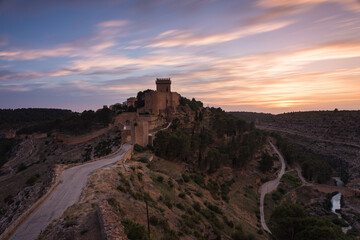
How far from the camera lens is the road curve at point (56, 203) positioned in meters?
9.30

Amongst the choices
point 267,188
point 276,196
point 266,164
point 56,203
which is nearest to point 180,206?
point 56,203

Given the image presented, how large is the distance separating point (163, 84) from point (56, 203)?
36.0 metres

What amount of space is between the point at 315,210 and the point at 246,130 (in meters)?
22.2

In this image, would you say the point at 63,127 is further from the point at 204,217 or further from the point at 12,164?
the point at 204,217

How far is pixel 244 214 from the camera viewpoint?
25562 mm

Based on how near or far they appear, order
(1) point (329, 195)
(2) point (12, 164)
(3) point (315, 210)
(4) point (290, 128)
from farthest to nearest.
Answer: (4) point (290, 128) < (2) point (12, 164) < (1) point (329, 195) < (3) point (315, 210)

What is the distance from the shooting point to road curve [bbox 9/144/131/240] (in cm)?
930

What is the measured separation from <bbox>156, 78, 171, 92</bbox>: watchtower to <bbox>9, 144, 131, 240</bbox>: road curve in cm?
2964

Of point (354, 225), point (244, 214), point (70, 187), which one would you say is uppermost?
point (70, 187)

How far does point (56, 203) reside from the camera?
463 inches

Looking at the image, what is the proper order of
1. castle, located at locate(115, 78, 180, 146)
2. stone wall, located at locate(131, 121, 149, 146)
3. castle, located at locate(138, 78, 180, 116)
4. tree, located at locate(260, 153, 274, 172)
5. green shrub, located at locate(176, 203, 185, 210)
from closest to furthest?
green shrub, located at locate(176, 203, 185, 210), stone wall, located at locate(131, 121, 149, 146), castle, located at locate(115, 78, 180, 146), tree, located at locate(260, 153, 274, 172), castle, located at locate(138, 78, 180, 116)

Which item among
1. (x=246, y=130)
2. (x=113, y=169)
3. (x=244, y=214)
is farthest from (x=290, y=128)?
(x=113, y=169)

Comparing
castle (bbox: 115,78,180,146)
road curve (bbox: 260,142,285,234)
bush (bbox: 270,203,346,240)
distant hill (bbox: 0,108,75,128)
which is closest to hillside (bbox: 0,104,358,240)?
bush (bbox: 270,203,346,240)

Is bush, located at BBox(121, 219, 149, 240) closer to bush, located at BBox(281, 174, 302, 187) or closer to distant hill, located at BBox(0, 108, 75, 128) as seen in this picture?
bush, located at BBox(281, 174, 302, 187)
